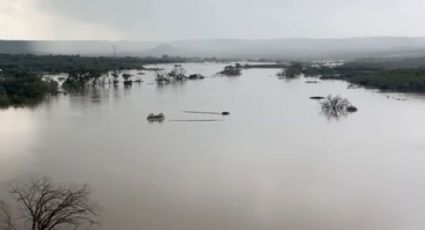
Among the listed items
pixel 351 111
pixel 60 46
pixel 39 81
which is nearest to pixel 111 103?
pixel 39 81

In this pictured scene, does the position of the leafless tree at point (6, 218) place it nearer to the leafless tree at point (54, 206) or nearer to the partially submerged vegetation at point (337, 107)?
the leafless tree at point (54, 206)

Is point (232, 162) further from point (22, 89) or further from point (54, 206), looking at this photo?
point (22, 89)

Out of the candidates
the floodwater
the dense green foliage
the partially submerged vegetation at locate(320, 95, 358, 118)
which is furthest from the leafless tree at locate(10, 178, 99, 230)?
the dense green foliage

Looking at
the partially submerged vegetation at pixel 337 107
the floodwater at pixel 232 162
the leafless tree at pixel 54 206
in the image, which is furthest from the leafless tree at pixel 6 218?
the partially submerged vegetation at pixel 337 107

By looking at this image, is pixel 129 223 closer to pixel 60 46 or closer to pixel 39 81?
pixel 39 81

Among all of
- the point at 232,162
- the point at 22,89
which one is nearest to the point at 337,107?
the point at 232,162

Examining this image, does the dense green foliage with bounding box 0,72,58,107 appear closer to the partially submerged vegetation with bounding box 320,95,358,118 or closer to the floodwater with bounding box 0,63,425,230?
the floodwater with bounding box 0,63,425,230
